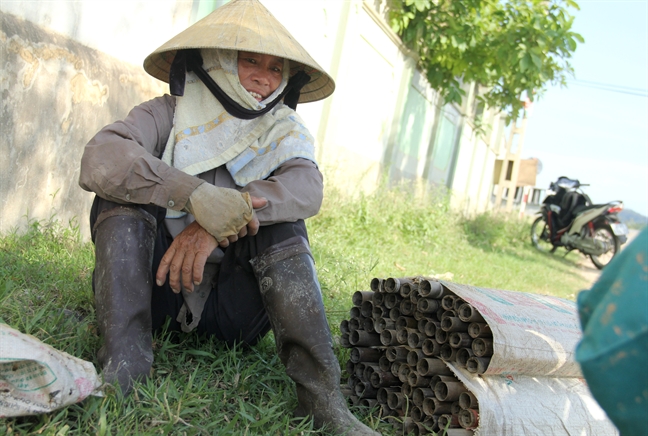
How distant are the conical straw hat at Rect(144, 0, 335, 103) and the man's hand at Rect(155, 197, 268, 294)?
653 millimetres

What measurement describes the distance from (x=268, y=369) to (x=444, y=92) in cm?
889

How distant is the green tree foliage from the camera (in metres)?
7.88

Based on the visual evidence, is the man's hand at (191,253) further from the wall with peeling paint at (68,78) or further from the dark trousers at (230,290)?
the wall with peeling paint at (68,78)

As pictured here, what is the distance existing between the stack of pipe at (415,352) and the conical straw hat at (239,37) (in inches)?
39.9

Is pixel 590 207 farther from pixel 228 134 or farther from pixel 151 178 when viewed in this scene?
pixel 151 178

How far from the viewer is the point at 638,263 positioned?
0.81 meters

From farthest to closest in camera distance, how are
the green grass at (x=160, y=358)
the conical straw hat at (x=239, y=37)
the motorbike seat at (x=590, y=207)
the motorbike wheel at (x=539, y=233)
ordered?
the motorbike wheel at (x=539, y=233) < the motorbike seat at (x=590, y=207) < the conical straw hat at (x=239, y=37) < the green grass at (x=160, y=358)

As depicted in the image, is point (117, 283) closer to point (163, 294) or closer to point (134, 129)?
point (163, 294)

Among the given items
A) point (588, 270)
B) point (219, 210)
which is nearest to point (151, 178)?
point (219, 210)

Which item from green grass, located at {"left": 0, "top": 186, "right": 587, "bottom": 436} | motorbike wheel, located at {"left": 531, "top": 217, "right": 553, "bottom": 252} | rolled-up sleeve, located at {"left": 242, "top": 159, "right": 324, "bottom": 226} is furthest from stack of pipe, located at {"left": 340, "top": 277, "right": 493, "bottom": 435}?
motorbike wheel, located at {"left": 531, "top": 217, "right": 553, "bottom": 252}

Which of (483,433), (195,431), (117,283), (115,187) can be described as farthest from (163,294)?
(483,433)

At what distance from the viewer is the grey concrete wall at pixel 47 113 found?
3180 mm

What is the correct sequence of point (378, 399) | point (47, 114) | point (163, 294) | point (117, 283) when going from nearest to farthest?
point (117, 283), point (163, 294), point (378, 399), point (47, 114)

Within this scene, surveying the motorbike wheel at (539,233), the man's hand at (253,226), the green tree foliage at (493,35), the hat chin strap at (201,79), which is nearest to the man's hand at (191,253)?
the man's hand at (253,226)
